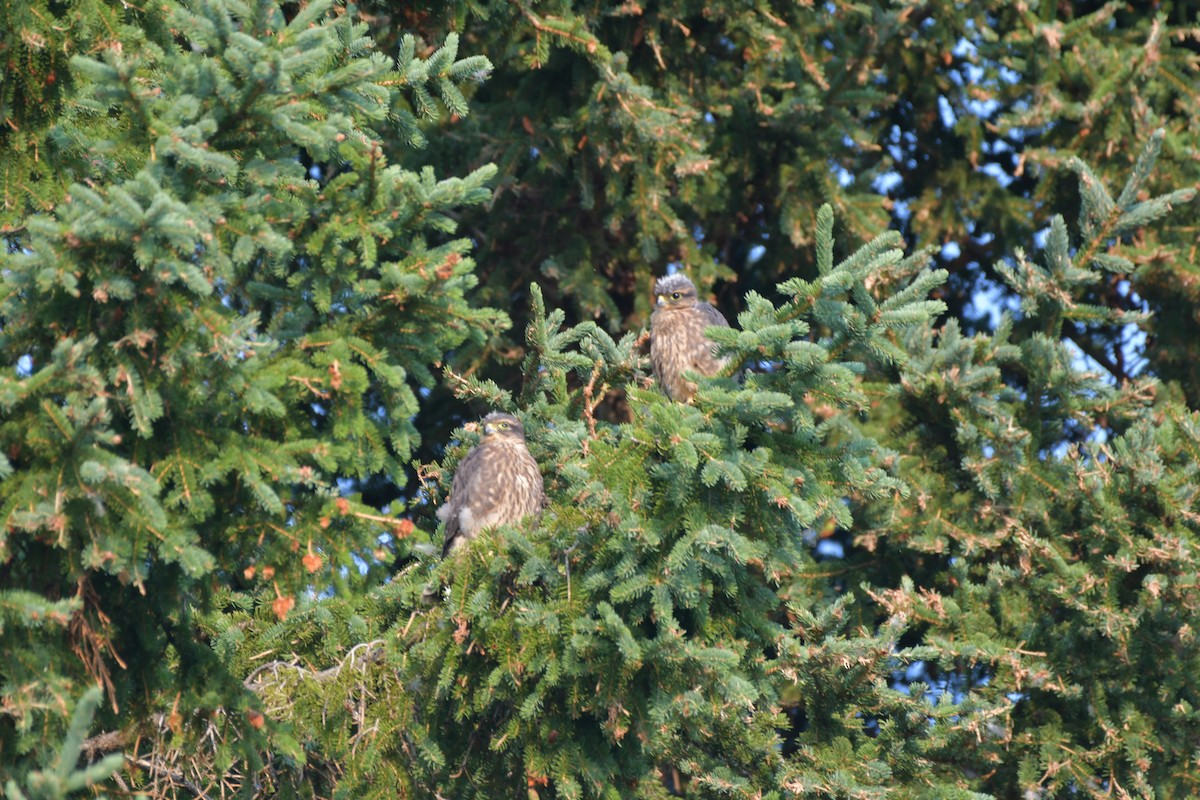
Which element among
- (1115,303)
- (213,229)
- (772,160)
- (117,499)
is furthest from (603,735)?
(1115,303)

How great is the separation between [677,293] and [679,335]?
0.73ft

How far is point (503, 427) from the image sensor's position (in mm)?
5641

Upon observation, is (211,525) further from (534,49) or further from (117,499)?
(534,49)

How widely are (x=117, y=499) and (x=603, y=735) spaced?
1.68 metres

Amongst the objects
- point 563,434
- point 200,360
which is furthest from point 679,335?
point 200,360

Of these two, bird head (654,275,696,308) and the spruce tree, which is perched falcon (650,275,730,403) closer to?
bird head (654,275,696,308)

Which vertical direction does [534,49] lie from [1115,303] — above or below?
below

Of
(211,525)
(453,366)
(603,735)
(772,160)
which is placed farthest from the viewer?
(772,160)

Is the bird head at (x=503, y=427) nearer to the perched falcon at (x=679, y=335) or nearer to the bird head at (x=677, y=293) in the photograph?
the perched falcon at (x=679, y=335)

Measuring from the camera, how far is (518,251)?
7.18 meters

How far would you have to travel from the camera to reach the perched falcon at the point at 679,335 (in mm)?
6164

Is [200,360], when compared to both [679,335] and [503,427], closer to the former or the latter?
[503,427]

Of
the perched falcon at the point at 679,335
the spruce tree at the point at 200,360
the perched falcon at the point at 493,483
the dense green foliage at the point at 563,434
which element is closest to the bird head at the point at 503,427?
the perched falcon at the point at 493,483

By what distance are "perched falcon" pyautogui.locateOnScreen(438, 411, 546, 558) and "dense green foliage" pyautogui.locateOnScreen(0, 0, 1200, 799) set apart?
169 mm
